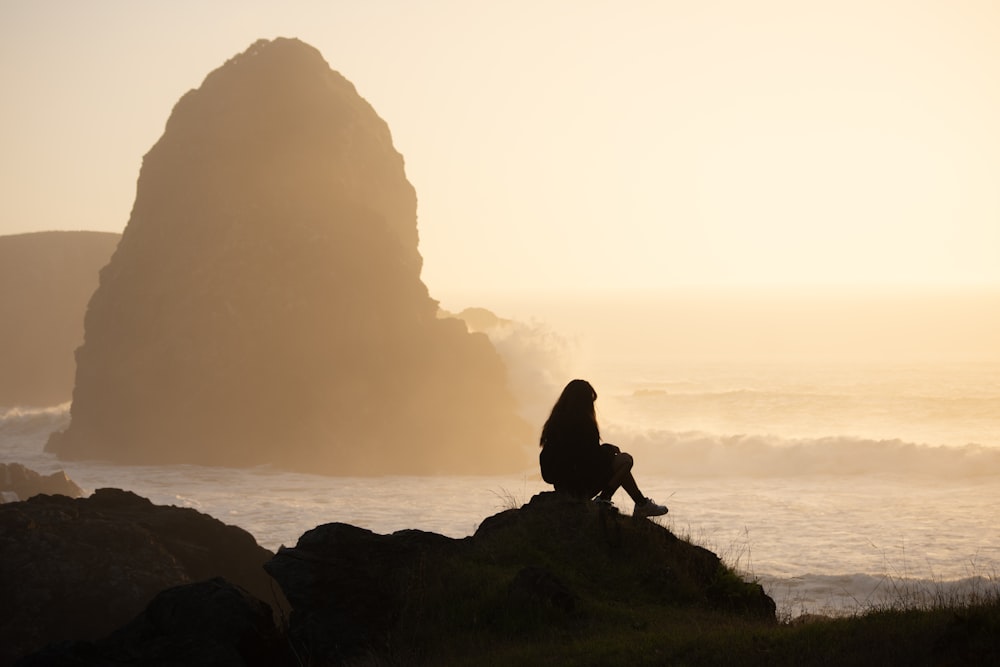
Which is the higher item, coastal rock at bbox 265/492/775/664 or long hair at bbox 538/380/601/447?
long hair at bbox 538/380/601/447

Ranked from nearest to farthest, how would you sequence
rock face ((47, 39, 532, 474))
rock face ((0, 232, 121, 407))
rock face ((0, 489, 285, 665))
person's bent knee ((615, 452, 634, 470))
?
person's bent knee ((615, 452, 634, 470)) < rock face ((0, 489, 285, 665)) < rock face ((47, 39, 532, 474)) < rock face ((0, 232, 121, 407))

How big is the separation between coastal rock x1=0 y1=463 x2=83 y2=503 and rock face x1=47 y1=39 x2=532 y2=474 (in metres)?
15.9

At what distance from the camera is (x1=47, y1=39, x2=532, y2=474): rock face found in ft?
160

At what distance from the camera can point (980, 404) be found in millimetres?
69562

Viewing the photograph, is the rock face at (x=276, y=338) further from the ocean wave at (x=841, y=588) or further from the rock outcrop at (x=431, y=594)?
the rock outcrop at (x=431, y=594)

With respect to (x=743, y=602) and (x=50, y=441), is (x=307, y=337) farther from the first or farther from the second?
(x=743, y=602)

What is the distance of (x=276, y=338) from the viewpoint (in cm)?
5019

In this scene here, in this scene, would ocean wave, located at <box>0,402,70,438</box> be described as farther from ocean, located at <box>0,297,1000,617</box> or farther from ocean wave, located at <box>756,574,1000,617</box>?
ocean wave, located at <box>756,574,1000,617</box>

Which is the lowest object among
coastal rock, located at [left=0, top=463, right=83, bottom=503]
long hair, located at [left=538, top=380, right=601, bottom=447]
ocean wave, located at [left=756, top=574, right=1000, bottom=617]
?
ocean wave, located at [left=756, top=574, right=1000, bottom=617]

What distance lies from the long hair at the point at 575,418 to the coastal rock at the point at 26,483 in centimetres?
2171

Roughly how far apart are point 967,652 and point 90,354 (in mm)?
52211

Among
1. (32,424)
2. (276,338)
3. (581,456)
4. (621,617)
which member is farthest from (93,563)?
(32,424)

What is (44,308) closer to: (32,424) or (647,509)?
(32,424)

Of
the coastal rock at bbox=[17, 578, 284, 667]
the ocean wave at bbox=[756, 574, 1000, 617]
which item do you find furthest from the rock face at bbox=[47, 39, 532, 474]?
the coastal rock at bbox=[17, 578, 284, 667]
